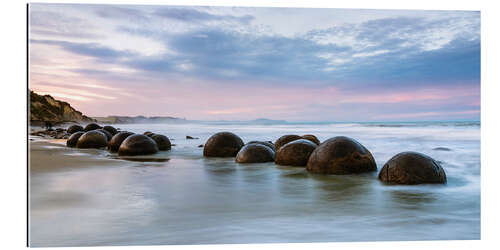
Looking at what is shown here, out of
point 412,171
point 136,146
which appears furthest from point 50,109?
point 412,171

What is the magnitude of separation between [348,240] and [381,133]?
1053 cm

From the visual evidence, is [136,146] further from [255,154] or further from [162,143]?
[255,154]

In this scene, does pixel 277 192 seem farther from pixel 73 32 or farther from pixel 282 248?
pixel 73 32

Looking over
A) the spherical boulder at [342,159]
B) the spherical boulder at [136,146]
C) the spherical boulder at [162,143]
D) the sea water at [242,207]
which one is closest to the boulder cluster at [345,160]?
the spherical boulder at [342,159]

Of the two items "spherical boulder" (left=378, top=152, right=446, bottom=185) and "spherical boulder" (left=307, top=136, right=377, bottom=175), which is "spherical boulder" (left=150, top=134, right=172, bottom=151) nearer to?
"spherical boulder" (left=307, top=136, right=377, bottom=175)

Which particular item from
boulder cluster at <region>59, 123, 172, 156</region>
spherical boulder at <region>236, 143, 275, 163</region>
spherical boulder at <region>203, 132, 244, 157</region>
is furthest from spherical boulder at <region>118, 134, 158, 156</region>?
spherical boulder at <region>236, 143, 275, 163</region>

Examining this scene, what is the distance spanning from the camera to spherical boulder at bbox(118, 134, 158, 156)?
11.0m

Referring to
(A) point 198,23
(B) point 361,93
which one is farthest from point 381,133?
(A) point 198,23

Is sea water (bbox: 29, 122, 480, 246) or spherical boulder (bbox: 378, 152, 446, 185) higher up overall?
spherical boulder (bbox: 378, 152, 446, 185)

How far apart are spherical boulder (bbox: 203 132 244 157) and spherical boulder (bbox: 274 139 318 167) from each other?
2108 millimetres

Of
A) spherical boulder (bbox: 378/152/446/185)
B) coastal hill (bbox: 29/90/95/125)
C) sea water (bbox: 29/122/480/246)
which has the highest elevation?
coastal hill (bbox: 29/90/95/125)

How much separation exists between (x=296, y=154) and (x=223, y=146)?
2.83 meters

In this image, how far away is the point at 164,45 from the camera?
6.84 m

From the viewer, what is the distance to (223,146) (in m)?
10.5
